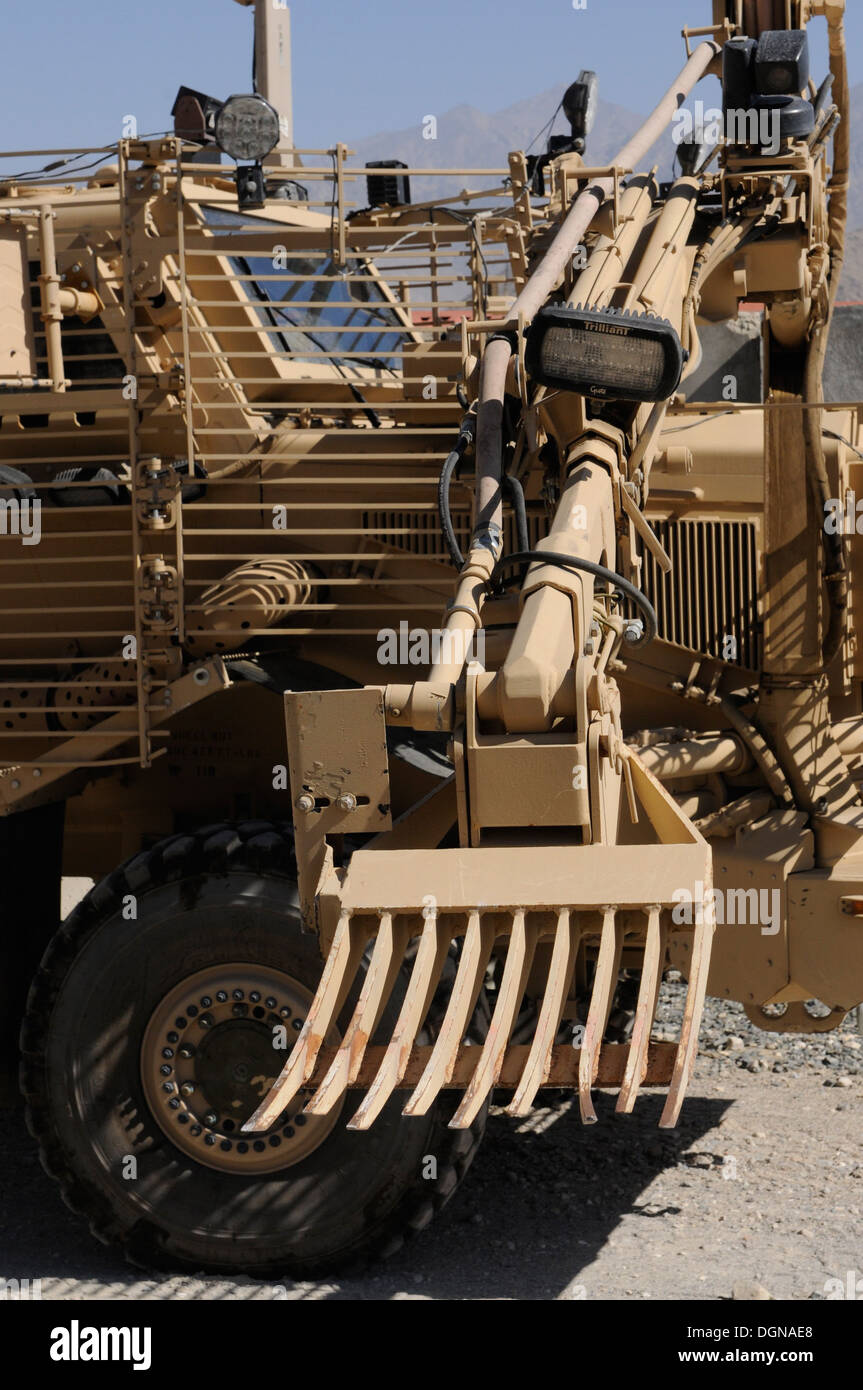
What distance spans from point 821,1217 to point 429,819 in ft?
7.64

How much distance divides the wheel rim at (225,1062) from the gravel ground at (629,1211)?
1.29 feet

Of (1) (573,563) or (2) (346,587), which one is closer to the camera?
(1) (573,563)

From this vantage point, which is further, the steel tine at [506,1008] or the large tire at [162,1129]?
the large tire at [162,1129]

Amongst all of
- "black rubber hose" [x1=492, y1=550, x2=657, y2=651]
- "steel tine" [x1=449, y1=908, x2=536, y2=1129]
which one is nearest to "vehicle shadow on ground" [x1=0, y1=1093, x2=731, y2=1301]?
"steel tine" [x1=449, y1=908, x2=536, y2=1129]

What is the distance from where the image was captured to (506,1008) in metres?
4.01

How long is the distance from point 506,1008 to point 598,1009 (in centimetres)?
22

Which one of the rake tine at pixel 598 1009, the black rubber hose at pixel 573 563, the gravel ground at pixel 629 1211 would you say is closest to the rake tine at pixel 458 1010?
the rake tine at pixel 598 1009

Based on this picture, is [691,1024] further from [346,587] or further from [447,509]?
[346,587]

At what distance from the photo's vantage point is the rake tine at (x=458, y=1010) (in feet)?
12.8

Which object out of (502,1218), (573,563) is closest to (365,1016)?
(573,563)

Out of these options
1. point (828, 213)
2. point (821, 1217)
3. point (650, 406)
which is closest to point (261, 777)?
point (650, 406)

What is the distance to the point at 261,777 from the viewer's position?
6148 millimetres

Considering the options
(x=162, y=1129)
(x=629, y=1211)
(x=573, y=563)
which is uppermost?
(x=573, y=563)

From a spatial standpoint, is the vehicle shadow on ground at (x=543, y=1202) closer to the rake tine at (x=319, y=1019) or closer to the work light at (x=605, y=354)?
the rake tine at (x=319, y=1019)
